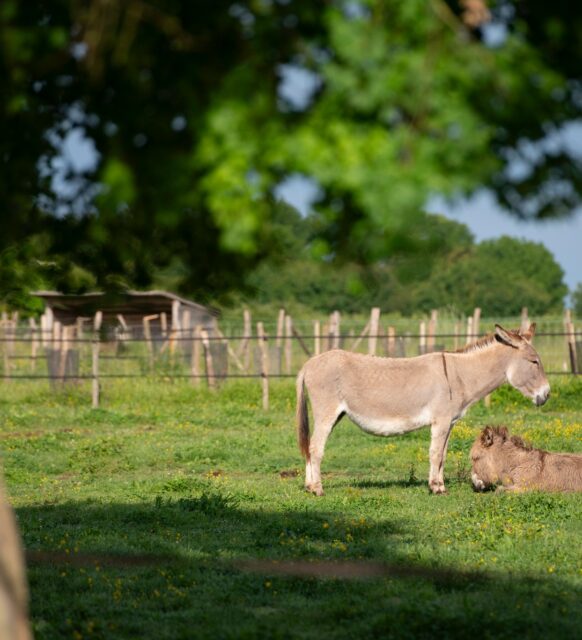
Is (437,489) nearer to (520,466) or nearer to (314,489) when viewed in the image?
(520,466)

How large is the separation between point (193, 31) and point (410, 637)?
3969 millimetres

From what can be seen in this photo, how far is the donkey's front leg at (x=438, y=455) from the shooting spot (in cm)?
1388

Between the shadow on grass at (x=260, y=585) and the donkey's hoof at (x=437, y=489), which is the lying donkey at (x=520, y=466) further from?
the shadow on grass at (x=260, y=585)

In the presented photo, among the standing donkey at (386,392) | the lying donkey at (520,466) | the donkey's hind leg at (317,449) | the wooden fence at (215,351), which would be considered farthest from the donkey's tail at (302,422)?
the wooden fence at (215,351)

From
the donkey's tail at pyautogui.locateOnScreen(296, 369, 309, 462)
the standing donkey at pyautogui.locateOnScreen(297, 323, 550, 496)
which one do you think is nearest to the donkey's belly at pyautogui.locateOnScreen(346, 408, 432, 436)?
the standing donkey at pyautogui.locateOnScreen(297, 323, 550, 496)

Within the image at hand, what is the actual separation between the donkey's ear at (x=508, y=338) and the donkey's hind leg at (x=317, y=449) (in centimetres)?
229

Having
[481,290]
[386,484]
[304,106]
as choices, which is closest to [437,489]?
[386,484]

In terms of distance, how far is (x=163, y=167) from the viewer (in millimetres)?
5379

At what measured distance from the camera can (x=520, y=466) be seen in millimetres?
13320

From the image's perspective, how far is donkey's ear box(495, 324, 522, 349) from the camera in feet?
48.9

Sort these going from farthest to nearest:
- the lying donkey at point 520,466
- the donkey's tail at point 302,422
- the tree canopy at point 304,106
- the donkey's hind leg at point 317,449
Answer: the donkey's tail at point 302,422 → the donkey's hind leg at point 317,449 → the lying donkey at point 520,466 → the tree canopy at point 304,106

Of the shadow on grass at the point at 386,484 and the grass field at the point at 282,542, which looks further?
the shadow on grass at the point at 386,484

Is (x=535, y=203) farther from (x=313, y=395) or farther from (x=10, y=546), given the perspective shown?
(x=313, y=395)

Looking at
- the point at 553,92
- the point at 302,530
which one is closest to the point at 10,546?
the point at 553,92
